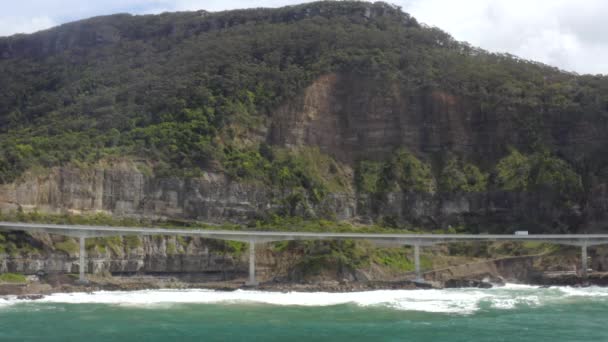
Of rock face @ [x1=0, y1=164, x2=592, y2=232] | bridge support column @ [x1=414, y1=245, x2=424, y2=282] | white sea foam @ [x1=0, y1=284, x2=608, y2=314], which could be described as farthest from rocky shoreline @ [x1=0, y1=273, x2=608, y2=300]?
rock face @ [x1=0, y1=164, x2=592, y2=232]

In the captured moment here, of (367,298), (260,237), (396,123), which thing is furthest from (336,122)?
(367,298)

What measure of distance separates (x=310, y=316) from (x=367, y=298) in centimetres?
1178

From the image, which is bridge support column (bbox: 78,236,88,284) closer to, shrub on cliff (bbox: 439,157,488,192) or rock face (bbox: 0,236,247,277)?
rock face (bbox: 0,236,247,277)

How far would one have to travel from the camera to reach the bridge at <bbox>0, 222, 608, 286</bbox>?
230 feet

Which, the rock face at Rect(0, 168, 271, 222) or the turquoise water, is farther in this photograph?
the rock face at Rect(0, 168, 271, 222)

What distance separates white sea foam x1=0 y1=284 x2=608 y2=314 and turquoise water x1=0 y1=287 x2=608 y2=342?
0.26 ft

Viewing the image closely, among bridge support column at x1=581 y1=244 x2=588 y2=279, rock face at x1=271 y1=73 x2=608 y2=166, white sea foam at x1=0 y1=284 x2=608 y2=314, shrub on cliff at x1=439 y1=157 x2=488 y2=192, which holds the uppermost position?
rock face at x1=271 y1=73 x2=608 y2=166

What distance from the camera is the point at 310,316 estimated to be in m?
53.8

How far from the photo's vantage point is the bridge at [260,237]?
70.2 meters

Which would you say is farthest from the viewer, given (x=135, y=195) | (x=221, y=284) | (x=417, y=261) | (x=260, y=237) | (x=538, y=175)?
(x=538, y=175)

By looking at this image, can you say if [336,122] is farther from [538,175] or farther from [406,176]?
[538,175]

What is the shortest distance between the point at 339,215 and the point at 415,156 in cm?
1539

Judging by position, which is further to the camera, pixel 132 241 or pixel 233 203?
pixel 233 203

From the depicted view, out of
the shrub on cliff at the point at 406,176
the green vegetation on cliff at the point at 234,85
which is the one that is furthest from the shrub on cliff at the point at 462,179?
the shrub on cliff at the point at 406,176
